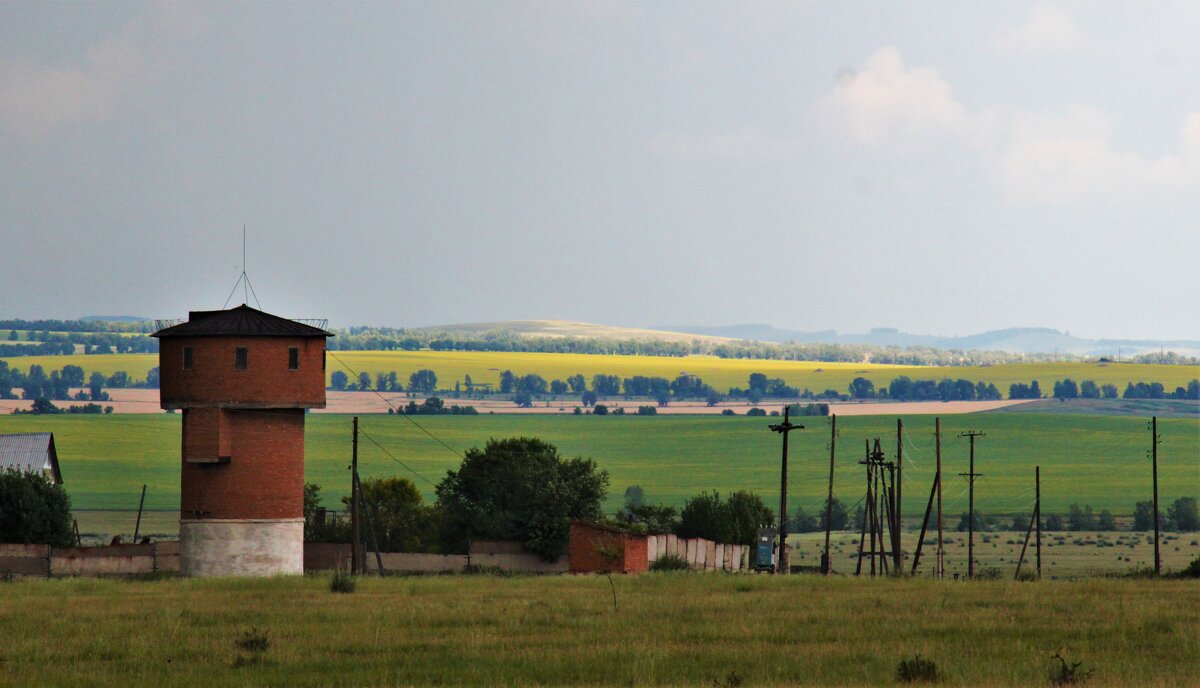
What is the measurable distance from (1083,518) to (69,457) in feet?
280

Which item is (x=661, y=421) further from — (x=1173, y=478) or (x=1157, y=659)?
(x=1157, y=659)

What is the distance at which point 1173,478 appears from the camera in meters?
140

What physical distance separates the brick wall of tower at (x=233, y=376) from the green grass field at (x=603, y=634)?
1062 cm

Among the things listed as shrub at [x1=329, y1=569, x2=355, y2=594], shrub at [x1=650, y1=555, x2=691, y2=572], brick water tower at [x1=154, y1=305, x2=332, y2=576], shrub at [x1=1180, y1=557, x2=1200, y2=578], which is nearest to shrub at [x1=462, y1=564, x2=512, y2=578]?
shrub at [x1=650, y1=555, x2=691, y2=572]

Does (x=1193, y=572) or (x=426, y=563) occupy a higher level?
(x=1193, y=572)

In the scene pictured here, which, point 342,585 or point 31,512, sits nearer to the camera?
point 342,585

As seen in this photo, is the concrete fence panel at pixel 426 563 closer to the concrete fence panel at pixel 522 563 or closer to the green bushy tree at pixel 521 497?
the concrete fence panel at pixel 522 563

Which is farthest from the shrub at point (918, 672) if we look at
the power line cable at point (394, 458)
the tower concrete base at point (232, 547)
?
the power line cable at point (394, 458)

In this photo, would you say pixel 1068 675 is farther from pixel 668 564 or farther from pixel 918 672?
pixel 668 564

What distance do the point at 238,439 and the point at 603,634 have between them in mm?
25209

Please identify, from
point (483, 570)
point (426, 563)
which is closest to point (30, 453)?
point (426, 563)

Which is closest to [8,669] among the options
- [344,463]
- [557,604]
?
[557,604]

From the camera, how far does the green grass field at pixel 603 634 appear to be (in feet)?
80.1

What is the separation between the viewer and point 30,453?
256ft
